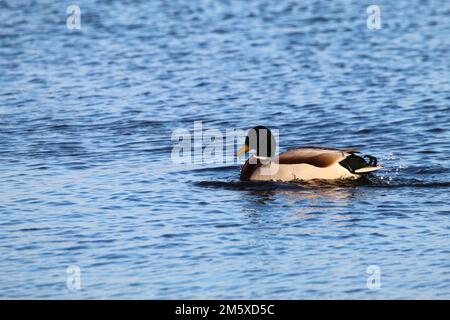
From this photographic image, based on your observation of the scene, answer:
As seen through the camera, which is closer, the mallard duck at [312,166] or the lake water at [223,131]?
the lake water at [223,131]

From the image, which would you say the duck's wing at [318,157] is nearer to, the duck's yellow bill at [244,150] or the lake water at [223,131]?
the lake water at [223,131]

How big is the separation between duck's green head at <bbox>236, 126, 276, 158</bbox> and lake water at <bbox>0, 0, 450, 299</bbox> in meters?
0.46

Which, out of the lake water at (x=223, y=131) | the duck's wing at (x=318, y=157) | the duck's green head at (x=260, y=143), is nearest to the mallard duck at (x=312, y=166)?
the duck's wing at (x=318, y=157)

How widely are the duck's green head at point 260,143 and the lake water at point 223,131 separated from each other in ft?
1.52

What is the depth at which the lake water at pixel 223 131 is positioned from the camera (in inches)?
477

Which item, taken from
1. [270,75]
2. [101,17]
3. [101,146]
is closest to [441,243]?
[101,146]

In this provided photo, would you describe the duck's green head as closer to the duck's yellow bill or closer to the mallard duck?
the duck's yellow bill

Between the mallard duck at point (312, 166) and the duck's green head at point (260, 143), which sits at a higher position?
the duck's green head at point (260, 143)

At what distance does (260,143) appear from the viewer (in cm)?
1714

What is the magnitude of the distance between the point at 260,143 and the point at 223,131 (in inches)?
119

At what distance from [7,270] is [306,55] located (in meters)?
15.3

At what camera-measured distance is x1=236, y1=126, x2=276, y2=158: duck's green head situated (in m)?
17.1

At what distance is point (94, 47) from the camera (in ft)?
93.7
